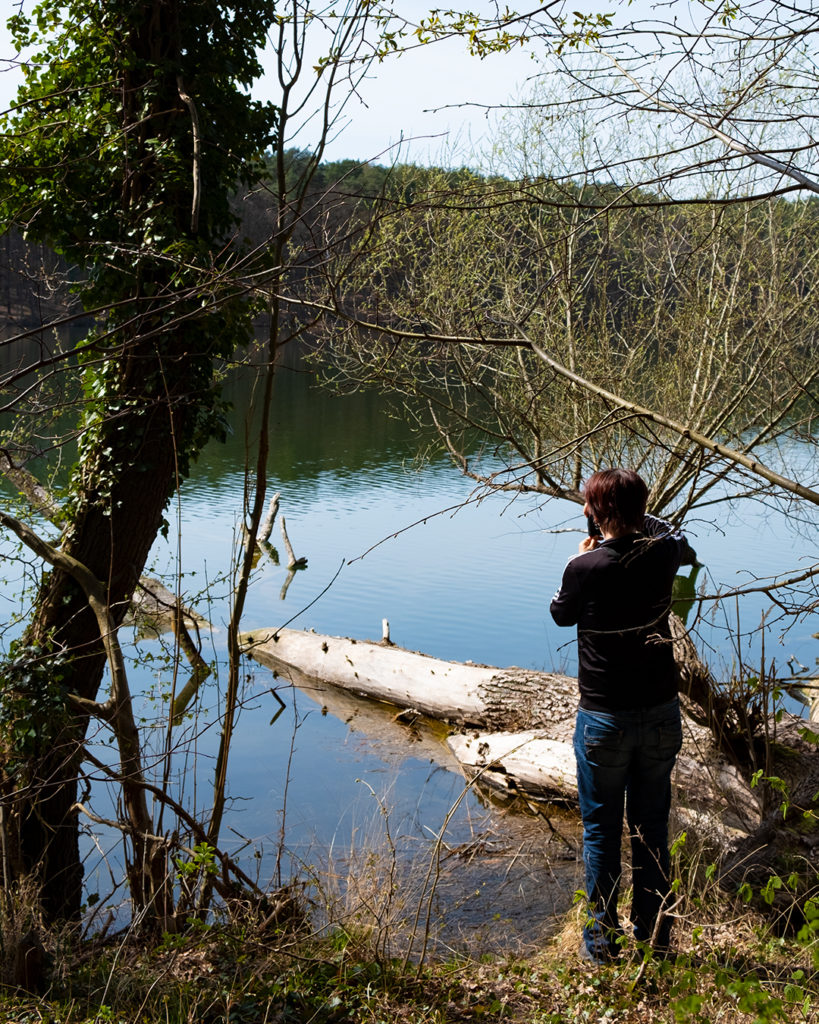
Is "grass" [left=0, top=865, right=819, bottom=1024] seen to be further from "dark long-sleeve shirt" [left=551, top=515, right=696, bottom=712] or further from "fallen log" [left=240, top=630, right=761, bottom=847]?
"fallen log" [left=240, top=630, right=761, bottom=847]

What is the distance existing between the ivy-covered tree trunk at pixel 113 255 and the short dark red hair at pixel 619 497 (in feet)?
8.26

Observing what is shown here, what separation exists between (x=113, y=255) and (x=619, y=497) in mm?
3135

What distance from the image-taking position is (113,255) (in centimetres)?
506

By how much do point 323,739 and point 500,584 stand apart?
5437 millimetres

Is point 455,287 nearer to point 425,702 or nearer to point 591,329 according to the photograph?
point 591,329

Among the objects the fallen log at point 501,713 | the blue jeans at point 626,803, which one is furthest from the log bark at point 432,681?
the blue jeans at point 626,803

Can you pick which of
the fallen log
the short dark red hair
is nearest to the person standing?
the short dark red hair

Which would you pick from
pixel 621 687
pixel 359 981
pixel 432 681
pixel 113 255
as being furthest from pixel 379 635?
pixel 621 687

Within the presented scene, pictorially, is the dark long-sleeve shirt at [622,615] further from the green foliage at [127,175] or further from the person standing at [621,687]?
the green foliage at [127,175]

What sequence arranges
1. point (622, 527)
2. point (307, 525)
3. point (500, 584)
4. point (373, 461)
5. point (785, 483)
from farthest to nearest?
point (373, 461) → point (307, 525) → point (500, 584) → point (622, 527) → point (785, 483)

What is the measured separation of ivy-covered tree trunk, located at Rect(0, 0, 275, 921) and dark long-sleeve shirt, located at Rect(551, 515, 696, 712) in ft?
8.40

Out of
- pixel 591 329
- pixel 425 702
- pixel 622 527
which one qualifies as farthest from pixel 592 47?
pixel 591 329

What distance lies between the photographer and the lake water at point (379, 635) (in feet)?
17.8

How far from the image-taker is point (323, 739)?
8172mm
